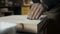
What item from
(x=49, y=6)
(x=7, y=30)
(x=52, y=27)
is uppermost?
(x=49, y=6)

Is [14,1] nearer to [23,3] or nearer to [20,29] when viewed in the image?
[23,3]

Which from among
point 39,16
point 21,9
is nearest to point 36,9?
point 39,16

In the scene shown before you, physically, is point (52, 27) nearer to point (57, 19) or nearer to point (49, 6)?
point (57, 19)

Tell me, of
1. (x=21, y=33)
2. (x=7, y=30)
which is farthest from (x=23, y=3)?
(x=7, y=30)

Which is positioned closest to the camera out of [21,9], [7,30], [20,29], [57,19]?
[7,30]

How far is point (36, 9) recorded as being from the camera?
1.13 meters

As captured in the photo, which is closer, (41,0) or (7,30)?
(7,30)

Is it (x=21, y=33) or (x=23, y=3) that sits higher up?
(x=23, y=3)

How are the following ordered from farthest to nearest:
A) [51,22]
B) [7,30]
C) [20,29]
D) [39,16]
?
[51,22] < [39,16] < [20,29] < [7,30]

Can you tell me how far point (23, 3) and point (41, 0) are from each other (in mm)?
2056

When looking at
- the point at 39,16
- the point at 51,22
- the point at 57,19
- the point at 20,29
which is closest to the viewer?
the point at 20,29

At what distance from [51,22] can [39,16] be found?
0.79 ft

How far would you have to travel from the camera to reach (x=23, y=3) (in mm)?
3484

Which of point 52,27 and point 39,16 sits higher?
point 39,16
